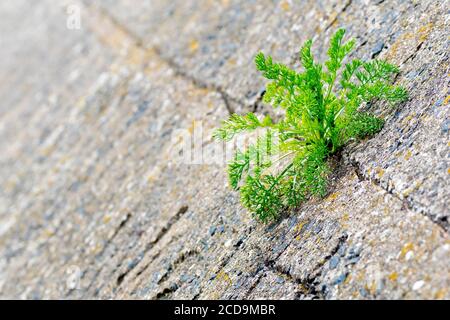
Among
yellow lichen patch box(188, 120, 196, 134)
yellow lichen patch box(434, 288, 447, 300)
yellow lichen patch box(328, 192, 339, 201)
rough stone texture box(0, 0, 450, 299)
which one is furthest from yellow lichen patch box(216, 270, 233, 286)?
yellow lichen patch box(188, 120, 196, 134)

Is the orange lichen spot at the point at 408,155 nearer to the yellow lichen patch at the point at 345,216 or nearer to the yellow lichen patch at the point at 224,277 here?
the yellow lichen patch at the point at 345,216

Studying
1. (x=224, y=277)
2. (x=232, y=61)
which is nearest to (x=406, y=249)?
(x=224, y=277)

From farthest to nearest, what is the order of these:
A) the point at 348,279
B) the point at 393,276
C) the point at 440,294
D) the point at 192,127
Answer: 1. the point at 192,127
2. the point at 348,279
3. the point at 393,276
4. the point at 440,294

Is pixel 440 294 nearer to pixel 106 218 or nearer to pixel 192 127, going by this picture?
pixel 192 127

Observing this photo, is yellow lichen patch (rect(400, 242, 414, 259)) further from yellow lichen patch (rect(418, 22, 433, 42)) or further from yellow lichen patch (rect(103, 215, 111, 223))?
yellow lichen patch (rect(103, 215, 111, 223))

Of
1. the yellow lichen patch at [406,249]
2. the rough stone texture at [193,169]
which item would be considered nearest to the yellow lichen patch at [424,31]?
the rough stone texture at [193,169]
